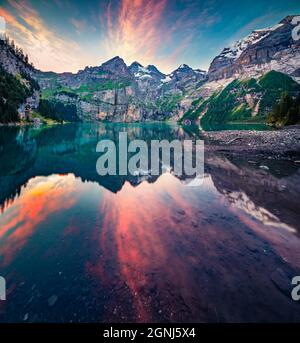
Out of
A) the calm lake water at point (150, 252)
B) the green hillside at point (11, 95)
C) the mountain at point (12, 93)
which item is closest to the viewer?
the calm lake water at point (150, 252)

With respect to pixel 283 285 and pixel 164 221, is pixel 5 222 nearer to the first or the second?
pixel 164 221

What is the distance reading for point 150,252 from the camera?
11.4 metres

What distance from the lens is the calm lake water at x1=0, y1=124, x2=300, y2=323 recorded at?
7762 millimetres

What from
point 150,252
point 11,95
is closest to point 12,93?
point 11,95

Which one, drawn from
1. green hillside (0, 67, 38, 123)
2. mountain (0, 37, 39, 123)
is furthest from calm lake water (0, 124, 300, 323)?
mountain (0, 37, 39, 123)

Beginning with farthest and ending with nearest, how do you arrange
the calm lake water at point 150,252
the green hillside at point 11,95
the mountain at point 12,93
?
the mountain at point 12,93 → the green hillside at point 11,95 → the calm lake water at point 150,252

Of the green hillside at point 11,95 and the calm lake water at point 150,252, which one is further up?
the green hillside at point 11,95

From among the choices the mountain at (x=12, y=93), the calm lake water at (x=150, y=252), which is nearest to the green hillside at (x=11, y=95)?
the mountain at (x=12, y=93)

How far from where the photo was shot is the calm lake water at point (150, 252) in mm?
7762

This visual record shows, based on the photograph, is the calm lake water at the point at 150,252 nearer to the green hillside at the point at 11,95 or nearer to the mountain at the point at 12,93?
the green hillside at the point at 11,95

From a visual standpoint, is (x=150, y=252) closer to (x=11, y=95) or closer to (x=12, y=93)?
(x=11, y=95)

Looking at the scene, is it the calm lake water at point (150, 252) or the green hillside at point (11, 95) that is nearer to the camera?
the calm lake water at point (150, 252)

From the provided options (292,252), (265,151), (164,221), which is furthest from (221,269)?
(265,151)

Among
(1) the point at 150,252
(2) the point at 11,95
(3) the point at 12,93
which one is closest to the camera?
(1) the point at 150,252
